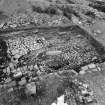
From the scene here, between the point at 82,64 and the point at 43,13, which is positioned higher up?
the point at 43,13

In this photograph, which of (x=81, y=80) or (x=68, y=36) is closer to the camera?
(x=81, y=80)

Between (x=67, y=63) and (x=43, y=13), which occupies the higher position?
(x=43, y=13)

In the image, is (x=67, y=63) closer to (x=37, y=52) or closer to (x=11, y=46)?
(x=37, y=52)

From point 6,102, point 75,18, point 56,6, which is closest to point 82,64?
point 6,102

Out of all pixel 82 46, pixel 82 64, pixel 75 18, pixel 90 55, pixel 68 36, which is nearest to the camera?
pixel 82 64

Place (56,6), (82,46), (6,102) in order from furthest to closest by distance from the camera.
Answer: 1. (56,6)
2. (82,46)
3. (6,102)

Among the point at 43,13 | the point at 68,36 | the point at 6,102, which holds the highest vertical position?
the point at 43,13

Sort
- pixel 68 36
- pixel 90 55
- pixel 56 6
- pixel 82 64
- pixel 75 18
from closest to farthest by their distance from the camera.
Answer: pixel 82 64, pixel 90 55, pixel 68 36, pixel 75 18, pixel 56 6

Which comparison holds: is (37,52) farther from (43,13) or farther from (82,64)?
(43,13)

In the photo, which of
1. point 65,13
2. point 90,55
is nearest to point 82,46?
point 90,55

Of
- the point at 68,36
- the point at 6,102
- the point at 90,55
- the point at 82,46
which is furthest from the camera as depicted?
the point at 68,36
